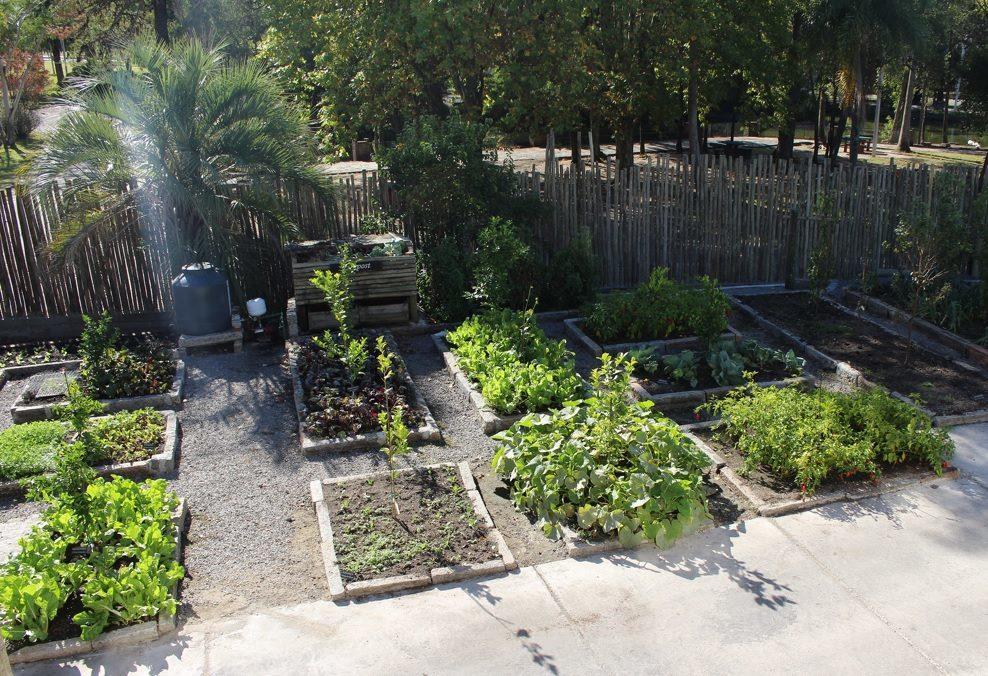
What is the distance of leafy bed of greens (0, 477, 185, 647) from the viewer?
4.59 metres

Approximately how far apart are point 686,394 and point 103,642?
518 centimetres

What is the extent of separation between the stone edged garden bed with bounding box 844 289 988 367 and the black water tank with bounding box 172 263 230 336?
761 centimetres

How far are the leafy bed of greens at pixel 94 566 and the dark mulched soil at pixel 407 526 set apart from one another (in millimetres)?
1087

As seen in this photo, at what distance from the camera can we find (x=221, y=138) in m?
9.07

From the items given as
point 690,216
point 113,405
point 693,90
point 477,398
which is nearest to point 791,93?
point 693,90

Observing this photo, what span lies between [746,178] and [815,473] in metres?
5.92

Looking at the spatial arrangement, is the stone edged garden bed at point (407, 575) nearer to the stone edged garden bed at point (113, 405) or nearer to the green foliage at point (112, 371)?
the stone edged garden bed at point (113, 405)

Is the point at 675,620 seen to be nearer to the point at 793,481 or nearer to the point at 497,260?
the point at 793,481

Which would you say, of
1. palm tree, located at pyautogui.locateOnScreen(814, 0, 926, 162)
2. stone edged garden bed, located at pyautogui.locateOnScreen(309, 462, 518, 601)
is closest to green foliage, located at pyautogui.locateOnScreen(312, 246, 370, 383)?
stone edged garden bed, located at pyautogui.locateOnScreen(309, 462, 518, 601)

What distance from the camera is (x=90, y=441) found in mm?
6492

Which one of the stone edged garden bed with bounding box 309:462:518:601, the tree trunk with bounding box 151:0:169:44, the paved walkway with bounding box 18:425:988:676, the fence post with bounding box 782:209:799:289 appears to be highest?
the tree trunk with bounding box 151:0:169:44

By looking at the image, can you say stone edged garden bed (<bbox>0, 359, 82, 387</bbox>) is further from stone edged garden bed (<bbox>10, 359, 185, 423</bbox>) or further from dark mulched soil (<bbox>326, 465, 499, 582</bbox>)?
dark mulched soil (<bbox>326, 465, 499, 582</bbox>)

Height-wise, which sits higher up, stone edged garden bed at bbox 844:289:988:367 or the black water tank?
the black water tank

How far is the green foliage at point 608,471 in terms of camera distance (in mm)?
5605
